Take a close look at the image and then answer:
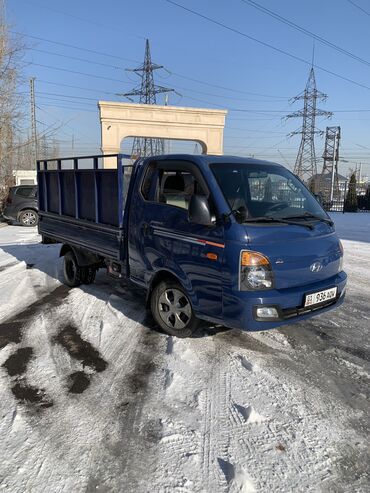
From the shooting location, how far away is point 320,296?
3.95 metres

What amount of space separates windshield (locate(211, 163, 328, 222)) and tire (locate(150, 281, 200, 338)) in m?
1.12

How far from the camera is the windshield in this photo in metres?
3.98

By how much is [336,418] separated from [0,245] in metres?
10.6

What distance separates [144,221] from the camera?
4609 mm

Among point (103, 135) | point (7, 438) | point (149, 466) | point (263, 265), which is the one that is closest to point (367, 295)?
point (263, 265)

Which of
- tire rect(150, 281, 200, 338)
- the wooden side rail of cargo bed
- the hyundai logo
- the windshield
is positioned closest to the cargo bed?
the wooden side rail of cargo bed

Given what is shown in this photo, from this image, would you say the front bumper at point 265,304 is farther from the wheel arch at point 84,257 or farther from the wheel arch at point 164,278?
the wheel arch at point 84,257

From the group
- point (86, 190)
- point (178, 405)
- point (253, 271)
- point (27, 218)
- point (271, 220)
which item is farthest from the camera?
point (27, 218)

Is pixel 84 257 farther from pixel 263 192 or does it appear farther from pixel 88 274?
pixel 263 192

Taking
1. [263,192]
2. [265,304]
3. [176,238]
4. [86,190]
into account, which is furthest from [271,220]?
[86,190]

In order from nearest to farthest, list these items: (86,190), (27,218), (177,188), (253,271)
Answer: (253,271), (177,188), (86,190), (27,218)

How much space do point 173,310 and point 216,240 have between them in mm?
1152

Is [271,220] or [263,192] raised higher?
[263,192]

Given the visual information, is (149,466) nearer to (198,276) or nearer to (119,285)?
(198,276)
